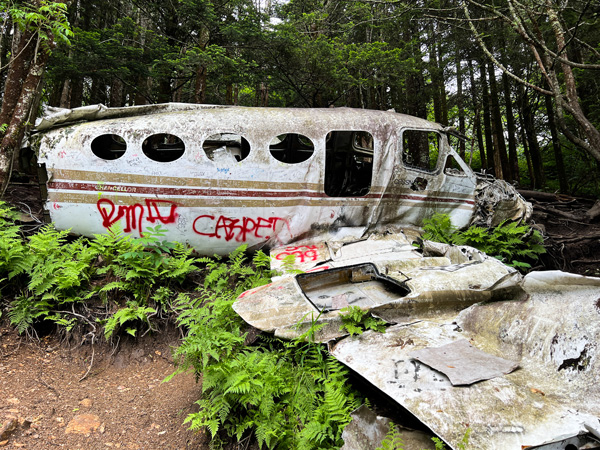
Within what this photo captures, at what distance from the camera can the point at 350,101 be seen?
15.8 metres

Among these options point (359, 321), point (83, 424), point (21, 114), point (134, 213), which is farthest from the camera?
point (134, 213)

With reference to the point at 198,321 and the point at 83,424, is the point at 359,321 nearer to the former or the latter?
the point at 198,321

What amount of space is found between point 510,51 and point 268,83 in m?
8.52

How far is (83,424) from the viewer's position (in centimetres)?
362

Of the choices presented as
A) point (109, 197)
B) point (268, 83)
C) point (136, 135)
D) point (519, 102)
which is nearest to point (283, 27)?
point (268, 83)

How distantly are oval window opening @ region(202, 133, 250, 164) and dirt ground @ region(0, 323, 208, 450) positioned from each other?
3100mm

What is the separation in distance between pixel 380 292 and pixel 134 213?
4.29 metres

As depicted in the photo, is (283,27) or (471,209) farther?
(283,27)

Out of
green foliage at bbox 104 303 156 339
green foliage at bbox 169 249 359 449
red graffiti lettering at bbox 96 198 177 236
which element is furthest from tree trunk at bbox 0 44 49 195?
green foliage at bbox 169 249 359 449

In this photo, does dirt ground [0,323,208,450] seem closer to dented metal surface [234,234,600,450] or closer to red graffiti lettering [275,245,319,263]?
dented metal surface [234,234,600,450]

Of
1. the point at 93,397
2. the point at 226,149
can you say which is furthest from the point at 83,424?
the point at 226,149

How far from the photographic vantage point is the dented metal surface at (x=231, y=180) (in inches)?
238

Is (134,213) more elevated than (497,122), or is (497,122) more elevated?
(497,122)

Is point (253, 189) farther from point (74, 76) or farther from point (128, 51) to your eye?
point (74, 76)
